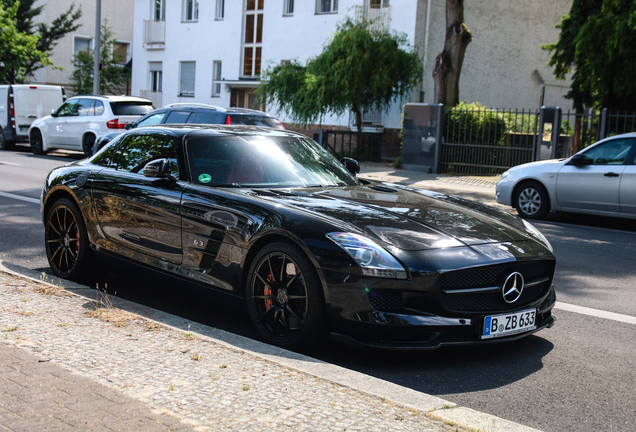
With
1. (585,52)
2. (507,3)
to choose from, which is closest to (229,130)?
(585,52)

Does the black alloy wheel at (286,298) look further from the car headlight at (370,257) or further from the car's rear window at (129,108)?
the car's rear window at (129,108)

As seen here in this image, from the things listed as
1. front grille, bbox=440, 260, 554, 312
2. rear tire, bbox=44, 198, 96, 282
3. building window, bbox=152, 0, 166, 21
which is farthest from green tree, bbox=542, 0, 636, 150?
building window, bbox=152, 0, 166, 21

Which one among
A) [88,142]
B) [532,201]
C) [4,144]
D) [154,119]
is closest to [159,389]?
[532,201]

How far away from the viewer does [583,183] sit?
1182cm

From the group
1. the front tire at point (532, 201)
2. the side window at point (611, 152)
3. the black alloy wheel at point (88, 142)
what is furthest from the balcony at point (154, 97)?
the side window at point (611, 152)

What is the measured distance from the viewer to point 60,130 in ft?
72.1

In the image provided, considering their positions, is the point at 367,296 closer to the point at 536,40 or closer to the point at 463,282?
the point at 463,282

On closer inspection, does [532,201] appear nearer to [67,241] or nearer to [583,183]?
[583,183]

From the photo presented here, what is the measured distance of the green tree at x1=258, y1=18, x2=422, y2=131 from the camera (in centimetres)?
2436

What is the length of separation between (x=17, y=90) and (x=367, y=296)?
23846 millimetres

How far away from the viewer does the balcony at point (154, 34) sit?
127 ft

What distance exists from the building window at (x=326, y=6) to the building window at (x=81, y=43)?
24.0m

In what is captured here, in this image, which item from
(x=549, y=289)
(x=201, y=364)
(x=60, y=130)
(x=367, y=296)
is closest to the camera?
(x=201, y=364)

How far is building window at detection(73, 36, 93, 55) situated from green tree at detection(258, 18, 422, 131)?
2801cm
